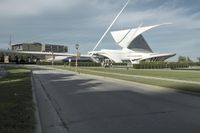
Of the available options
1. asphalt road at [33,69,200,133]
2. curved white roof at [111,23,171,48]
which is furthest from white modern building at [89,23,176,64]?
asphalt road at [33,69,200,133]

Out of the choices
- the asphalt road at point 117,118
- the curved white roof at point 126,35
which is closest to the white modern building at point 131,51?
the curved white roof at point 126,35

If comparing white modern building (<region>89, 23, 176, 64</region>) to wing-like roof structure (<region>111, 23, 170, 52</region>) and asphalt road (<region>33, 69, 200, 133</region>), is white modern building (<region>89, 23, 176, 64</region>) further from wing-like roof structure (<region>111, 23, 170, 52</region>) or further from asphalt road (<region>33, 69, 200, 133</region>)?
asphalt road (<region>33, 69, 200, 133</region>)

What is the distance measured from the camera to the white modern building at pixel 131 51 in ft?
481

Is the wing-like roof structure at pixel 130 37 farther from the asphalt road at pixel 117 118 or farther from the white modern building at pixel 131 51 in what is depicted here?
the asphalt road at pixel 117 118

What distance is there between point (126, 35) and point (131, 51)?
10.5 meters

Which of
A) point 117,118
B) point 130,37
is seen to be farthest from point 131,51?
point 117,118

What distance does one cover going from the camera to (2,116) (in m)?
9.52

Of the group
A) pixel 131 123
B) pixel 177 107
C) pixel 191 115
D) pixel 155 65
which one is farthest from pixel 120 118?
pixel 155 65

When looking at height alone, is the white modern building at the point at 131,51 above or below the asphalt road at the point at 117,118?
above

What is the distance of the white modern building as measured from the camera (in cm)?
14650

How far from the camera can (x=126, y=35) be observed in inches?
5773

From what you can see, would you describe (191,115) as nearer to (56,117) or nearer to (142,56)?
(56,117)

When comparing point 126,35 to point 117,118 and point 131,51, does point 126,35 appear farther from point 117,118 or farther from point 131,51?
point 117,118

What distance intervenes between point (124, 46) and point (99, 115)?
143 metres
